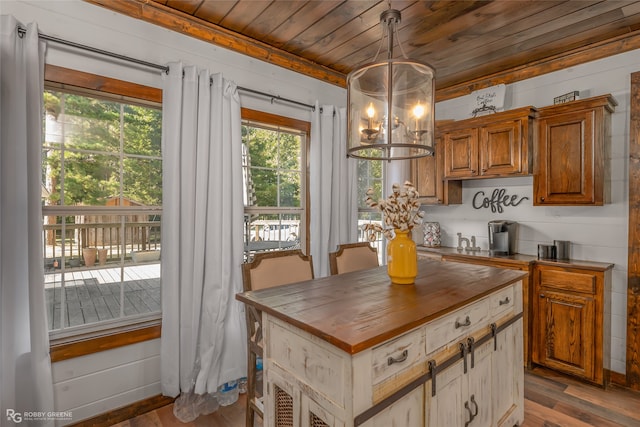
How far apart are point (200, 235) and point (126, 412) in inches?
49.8

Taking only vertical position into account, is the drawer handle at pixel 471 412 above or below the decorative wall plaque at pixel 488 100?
below

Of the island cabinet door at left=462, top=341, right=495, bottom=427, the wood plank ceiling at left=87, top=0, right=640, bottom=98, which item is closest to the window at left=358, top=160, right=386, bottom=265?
the wood plank ceiling at left=87, top=0, right=640, bottom=98

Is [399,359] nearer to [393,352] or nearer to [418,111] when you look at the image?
[393,352]

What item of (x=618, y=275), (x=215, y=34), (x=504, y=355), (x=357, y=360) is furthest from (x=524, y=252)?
(x=215, y=34)

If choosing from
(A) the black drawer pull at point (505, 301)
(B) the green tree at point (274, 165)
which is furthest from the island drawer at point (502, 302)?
(B) the green tree at point (274, 165)

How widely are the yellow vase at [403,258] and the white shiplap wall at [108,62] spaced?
179cm

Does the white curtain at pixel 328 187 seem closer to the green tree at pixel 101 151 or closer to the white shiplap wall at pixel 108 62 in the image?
the white shiplap wall at pixel 108 62

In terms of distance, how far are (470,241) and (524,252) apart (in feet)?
1.74

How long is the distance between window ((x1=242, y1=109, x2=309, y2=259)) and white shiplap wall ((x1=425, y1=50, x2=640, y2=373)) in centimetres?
201

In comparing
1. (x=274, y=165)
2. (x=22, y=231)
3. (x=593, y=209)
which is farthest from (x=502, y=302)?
(x=22, y=231)

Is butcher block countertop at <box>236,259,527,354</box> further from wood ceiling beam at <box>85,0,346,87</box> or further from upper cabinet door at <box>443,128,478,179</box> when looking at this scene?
wood ceiling beam at <box>85,0,346,87</box>

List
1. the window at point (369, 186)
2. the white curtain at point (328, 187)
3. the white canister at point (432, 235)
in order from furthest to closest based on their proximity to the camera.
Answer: the window at point (369, 186), the white canister at point (432, 235), the white curtain at point (328, 187)

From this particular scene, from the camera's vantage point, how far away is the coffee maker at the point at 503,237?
3219 millimetres

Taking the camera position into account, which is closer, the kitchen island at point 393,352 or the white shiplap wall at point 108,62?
the kitchen island at point 393,352
